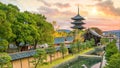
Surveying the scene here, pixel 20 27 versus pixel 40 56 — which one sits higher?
pixel 20 27

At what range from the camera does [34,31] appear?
37250 mm

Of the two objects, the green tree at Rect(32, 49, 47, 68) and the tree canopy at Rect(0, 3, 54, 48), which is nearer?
the green tree at Rect(32, 49, 47, 68)

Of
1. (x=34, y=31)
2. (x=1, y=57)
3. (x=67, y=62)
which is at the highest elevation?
(x=34, y=31)

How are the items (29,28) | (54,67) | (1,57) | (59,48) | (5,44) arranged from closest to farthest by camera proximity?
(1,57)
(5,44)
(54,67)
(29,28)
(59,48)

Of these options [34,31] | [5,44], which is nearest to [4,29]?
[5,44]

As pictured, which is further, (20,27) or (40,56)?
(20,27)

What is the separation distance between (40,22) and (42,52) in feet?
39.2

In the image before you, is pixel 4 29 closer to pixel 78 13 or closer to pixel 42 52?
pixel 42 52

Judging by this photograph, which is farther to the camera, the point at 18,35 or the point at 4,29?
the point at 18,35

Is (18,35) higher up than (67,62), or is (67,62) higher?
(18,35)

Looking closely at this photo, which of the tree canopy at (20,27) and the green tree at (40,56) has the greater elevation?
the tree canopy at (20,27)

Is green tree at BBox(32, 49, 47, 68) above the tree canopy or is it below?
below

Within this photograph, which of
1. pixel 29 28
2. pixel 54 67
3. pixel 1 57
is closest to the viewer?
pixel 1 57

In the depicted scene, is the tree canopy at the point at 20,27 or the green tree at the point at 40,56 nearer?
the green tree at the point at 40,56
